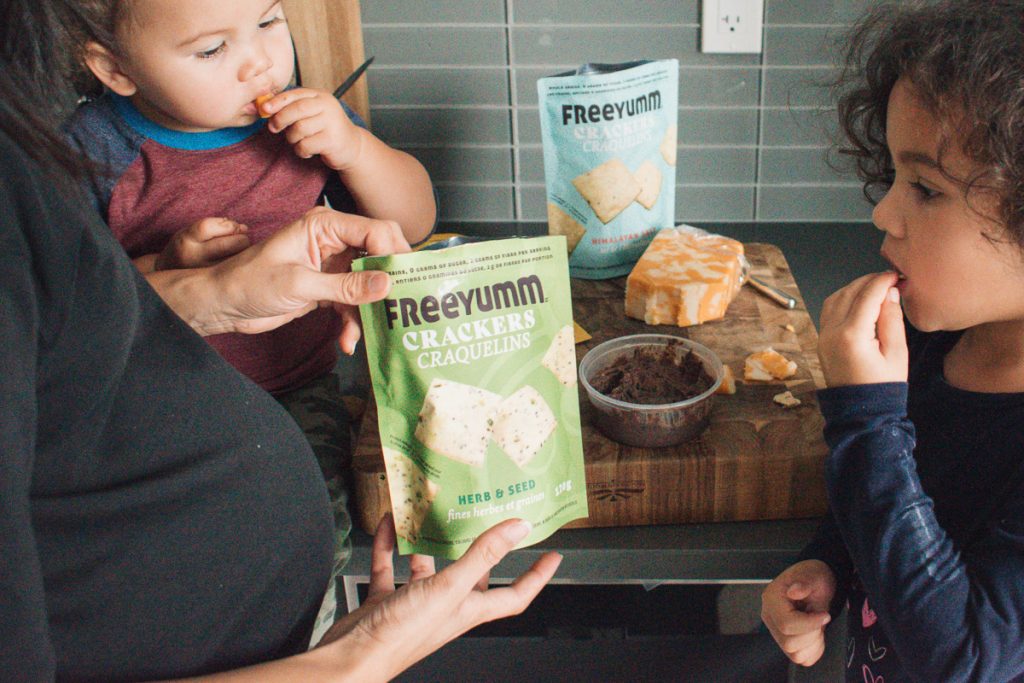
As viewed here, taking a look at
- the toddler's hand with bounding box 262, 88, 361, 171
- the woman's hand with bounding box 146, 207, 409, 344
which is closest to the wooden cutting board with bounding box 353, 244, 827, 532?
the woman's hand with bounding box 146, 207, 409, 344

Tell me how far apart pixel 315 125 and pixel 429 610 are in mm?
604

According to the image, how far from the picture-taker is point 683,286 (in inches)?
46.8

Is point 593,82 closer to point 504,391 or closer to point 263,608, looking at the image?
point 504,391

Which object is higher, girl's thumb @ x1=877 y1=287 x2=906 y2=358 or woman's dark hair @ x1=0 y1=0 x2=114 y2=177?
woman's dark hair @ x1=0 y1=0 x2=114 y2=177

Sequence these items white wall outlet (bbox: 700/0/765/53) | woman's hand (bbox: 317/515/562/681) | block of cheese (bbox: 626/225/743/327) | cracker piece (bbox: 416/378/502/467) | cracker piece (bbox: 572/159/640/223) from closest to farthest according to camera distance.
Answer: woman's hand (bbox: 317/515/562/681)
cracker piece (bbox: 416/378/502/467)
block of cheese (bbox: 626/225/743/327)
cracker piece (bbox: 572/159/640/223)
white wall outlet (bbox: 700/0/765/53)

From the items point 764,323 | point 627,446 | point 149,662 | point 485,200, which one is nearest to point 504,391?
point 627,446

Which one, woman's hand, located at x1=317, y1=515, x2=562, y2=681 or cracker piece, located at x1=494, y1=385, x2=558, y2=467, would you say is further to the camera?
cracker piece, located at x1=494, y1=385, x2=558, y2=467

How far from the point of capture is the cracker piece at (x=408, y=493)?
81cm

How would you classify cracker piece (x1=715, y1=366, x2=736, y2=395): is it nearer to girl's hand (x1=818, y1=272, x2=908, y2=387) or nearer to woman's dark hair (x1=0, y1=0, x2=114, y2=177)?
girl's hand (x1=818, y1=272, x2=908, y2=387)

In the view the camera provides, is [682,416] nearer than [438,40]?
Yes

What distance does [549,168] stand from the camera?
1327mm

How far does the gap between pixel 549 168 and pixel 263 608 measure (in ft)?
2.74

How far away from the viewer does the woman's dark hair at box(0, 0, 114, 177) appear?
469mm

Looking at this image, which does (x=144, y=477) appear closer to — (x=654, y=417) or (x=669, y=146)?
(x=654, y=417)
